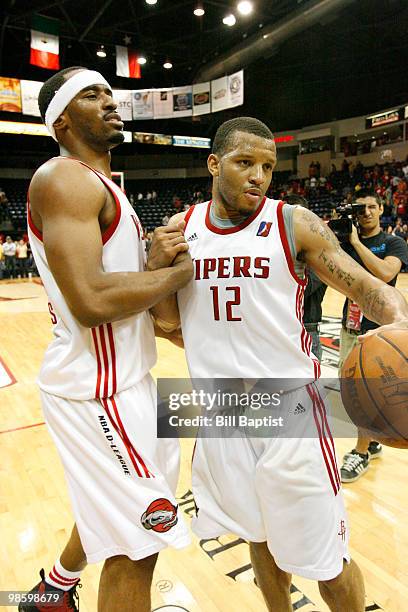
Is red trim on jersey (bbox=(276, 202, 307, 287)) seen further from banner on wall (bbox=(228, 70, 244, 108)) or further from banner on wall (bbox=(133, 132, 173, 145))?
banner on wall (bbox=(133, 132, 173, 145))

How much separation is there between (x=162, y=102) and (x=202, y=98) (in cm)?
139

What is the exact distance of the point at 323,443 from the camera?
152 cm

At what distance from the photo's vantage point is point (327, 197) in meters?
21.1

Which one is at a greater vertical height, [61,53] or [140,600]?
[61,53]

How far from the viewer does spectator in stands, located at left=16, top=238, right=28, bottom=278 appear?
1580 cm

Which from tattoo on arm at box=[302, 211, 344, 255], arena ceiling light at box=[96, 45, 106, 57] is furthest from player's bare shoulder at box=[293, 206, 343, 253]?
arena ceiling light at box=[96, 45, 106, 57]

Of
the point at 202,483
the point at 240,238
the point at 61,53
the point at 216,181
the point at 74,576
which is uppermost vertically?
the point at 61,53

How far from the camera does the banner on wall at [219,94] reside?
608 inches

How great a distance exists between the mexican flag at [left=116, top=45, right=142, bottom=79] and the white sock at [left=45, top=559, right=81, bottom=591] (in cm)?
1597

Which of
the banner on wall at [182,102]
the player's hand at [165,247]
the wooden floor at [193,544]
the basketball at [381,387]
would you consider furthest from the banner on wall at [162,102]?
the basketball at [381,387]

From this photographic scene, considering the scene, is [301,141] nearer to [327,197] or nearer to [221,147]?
[327,197]

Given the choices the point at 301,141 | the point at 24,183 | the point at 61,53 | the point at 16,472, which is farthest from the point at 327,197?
the point at 16,472

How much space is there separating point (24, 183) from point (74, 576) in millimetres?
24859

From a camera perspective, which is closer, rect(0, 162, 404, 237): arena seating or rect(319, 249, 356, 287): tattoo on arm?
rect(319, 249, 356, 287): tattoo on arm
